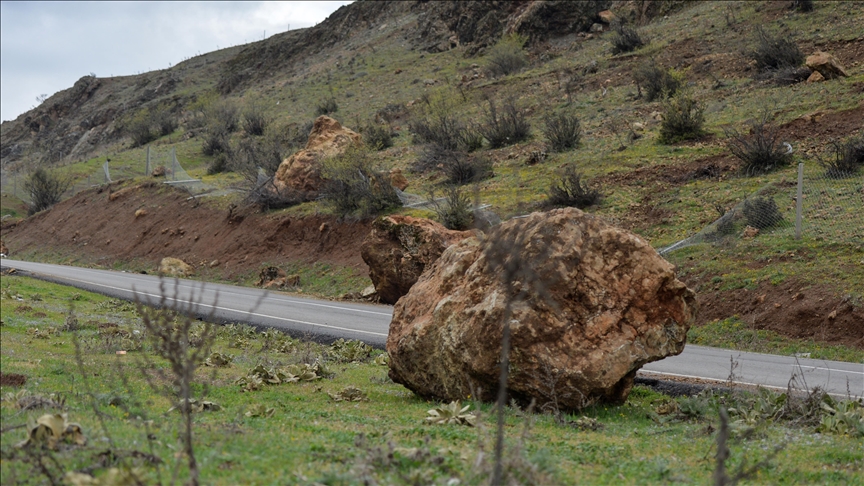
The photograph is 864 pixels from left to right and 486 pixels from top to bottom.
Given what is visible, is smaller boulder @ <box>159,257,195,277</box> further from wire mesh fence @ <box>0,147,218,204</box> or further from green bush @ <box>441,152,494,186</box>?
green bush @ <box>441,152,494,186</box>

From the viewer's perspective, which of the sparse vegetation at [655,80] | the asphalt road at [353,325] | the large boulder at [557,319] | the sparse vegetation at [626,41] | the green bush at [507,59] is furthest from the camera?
the green bush at [507,59]

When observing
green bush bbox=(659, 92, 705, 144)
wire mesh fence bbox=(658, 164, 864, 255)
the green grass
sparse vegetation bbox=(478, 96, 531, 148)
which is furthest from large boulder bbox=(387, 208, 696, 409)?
sparse vegetation bbox=(478, 96, 531, 148)

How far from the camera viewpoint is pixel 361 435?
5.49 meters

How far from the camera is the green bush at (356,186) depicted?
26.2 m

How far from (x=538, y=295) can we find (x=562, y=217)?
3.00 feet

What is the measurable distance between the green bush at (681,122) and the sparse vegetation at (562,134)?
349 centimetres

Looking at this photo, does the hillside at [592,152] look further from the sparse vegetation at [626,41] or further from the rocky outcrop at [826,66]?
the sparse vegetation at [626,41]

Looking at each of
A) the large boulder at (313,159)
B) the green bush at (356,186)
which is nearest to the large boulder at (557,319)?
the green bush at (356,186)

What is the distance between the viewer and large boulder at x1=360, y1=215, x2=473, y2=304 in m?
18.5

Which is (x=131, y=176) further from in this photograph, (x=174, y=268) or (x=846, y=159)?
(x=846, y=159)

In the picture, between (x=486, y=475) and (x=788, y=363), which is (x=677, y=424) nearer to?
(x=486, y=475)

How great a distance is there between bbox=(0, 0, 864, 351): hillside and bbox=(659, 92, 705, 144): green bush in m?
0.43

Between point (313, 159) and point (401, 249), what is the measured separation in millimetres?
12055

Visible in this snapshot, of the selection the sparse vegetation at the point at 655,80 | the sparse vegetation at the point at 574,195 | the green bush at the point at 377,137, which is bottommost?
the sparse vegetation at the point at 574,195
